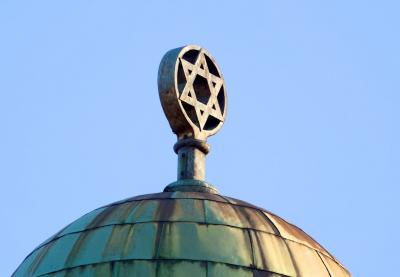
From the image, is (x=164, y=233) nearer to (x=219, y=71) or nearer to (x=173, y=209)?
(x=173, y=209)

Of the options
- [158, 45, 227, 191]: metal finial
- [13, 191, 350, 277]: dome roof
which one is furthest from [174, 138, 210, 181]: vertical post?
[13, 191, 350, 277]: dome roof

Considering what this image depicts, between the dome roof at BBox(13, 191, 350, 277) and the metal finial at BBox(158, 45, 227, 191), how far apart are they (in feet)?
3.06

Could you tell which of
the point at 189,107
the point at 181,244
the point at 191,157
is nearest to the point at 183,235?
the point at 181,244

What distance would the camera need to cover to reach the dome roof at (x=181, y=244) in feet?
82.4

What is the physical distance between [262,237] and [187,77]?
3.18m

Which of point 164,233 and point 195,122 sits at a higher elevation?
point 195,122

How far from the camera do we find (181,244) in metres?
25.4

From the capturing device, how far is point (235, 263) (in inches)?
995

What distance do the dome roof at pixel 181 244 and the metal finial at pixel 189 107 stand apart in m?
0.93

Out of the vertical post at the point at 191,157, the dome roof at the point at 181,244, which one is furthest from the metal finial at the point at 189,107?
the dome roof at the point at 181,244

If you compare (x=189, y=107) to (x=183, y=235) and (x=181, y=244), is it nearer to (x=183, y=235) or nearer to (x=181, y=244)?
(x=183, y=235)

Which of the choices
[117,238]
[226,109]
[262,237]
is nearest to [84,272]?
[117,238]

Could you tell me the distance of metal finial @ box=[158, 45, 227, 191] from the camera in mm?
27641

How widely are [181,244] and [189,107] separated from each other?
3263mm
